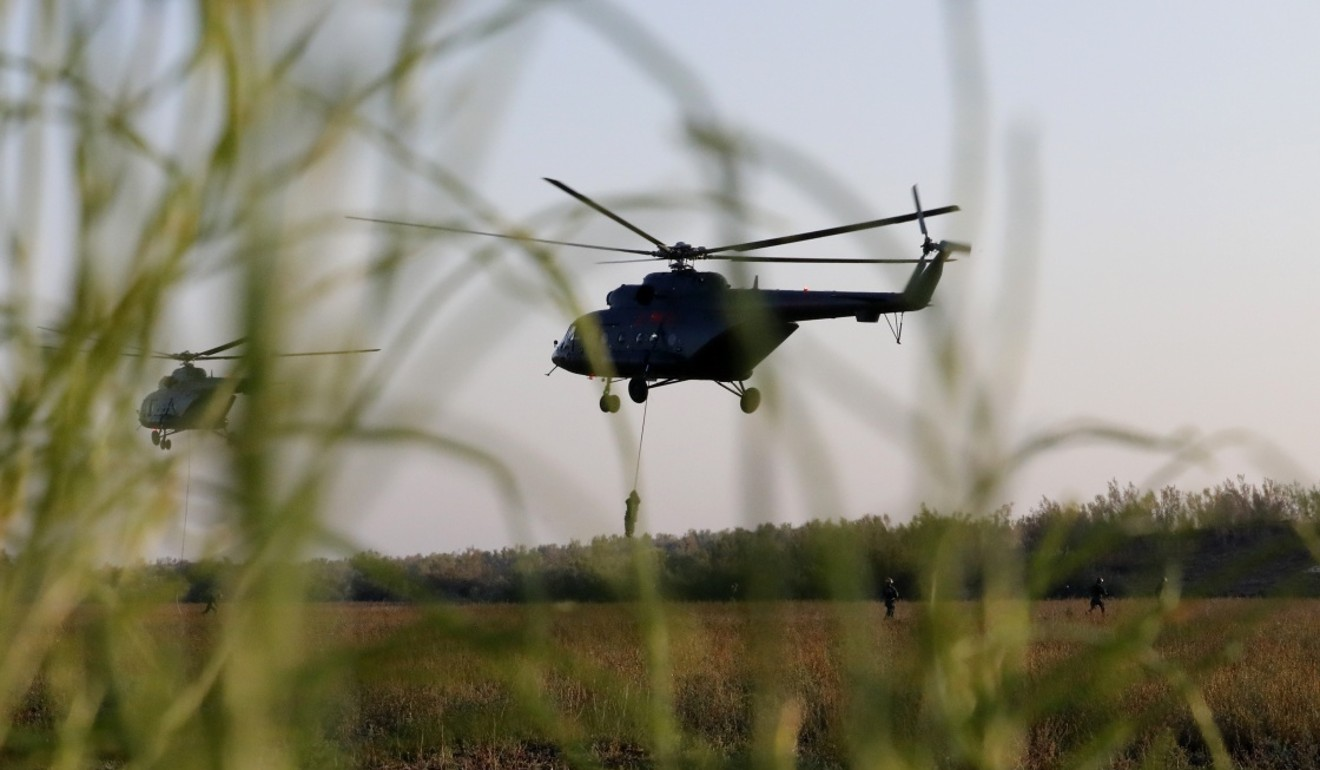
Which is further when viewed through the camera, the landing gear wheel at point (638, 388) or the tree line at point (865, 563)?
the landing gear wheel at point (638, 388)

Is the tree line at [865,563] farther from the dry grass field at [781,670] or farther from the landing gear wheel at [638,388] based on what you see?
the landing gear wheel at [638,388]

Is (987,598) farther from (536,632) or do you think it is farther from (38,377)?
(38,377)

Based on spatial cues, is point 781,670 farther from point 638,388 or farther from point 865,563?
point 638,388

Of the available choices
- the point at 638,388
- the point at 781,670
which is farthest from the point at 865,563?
the point at 638,388

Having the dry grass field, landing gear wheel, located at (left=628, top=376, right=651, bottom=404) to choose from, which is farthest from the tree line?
landing gear wheel, located at (left=628, top=376, right=651, bottom=404)

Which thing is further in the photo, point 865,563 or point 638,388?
point 638,388

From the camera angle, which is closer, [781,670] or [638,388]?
[781,670]

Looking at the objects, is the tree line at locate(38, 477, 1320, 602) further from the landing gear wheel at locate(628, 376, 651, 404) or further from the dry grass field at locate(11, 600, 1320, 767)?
the landing gear wheel at locate(628, 376, 651, 404)

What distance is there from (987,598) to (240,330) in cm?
45

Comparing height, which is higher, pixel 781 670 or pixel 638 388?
pixel 638 388

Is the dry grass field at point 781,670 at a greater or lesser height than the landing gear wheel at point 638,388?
lesser

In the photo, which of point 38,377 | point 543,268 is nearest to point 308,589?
point 543,268

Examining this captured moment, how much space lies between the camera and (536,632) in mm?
598

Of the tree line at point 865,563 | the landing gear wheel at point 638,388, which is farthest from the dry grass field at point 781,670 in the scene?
the landing gear wheel at point 638,388
